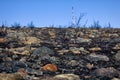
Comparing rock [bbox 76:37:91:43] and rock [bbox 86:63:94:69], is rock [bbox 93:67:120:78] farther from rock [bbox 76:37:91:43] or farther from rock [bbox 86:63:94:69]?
rock [bbox 76:37:91:43]

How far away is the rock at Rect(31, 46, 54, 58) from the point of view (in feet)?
15.2

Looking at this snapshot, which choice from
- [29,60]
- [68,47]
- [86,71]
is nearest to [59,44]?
[68,47]

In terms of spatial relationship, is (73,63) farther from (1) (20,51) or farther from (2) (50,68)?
(1) (20,51)

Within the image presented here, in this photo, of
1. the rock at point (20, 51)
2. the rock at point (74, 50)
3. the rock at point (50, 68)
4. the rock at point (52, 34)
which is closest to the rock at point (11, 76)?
the rock at point (50, 68)

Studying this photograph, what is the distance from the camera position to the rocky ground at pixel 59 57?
375 cm

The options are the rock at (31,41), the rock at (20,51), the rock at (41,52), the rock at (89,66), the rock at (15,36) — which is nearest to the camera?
the rock at (89,66)

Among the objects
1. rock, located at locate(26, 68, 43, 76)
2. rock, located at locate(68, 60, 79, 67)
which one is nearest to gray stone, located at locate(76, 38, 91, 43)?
rock, located at locate(68, 60, 79, 67)

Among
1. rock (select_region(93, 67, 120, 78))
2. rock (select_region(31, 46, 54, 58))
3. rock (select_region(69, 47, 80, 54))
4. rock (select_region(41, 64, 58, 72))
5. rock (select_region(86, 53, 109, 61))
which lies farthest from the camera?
rock (select_region(69, 47, 80, 54))

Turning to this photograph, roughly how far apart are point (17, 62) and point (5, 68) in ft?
0.98

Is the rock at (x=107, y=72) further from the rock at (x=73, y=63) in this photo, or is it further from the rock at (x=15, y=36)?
Result: the rock at (x=15, y=36)

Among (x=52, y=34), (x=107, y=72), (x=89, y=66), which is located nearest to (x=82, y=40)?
(x=52, y=34)

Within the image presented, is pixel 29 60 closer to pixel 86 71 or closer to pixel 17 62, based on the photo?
pixel 17 62

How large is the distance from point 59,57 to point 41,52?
32cm

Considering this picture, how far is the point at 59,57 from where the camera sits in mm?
4641
